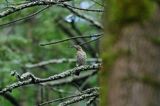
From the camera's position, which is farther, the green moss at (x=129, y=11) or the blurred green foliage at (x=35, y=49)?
the blurred green foliage at (x=35, y=49)

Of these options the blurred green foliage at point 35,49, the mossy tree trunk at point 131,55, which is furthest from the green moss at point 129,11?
the blurred green foliage at point 35,49

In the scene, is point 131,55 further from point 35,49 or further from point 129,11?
point 35,49

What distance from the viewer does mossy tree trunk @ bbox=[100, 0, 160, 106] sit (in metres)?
2.18

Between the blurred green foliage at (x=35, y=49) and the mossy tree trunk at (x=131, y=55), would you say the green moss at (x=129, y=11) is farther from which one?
the blurred green foliage at (x=35, y=49)

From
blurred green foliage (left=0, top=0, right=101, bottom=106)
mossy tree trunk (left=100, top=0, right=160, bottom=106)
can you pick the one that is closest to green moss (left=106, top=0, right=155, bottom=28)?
mossy tree trunk (left=100, top=0, right=160, bottom=106)

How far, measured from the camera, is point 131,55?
2.22 meters

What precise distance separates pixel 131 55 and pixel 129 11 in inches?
6.7

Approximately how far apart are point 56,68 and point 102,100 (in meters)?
9.40

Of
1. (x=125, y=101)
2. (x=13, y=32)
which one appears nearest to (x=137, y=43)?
(x=125, y=101)

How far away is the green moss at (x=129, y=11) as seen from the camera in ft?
7.34

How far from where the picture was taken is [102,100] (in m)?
2.33

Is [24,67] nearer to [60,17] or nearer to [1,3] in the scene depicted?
[60,17]

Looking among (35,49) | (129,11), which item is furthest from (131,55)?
(35,49)

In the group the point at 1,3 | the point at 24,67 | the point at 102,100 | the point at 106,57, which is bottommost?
the point at 24,67
